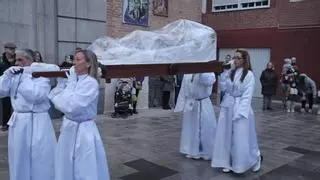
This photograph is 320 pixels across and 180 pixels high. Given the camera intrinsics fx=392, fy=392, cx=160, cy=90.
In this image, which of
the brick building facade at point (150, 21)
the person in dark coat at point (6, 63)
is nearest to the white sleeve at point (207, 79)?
the person in dark coat at point (6, 63)

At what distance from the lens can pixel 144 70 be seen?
3.87 meters

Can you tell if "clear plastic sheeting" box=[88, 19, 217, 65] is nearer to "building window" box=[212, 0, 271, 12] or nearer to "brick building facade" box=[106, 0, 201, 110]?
"brick building facade" box=[106, 0, 201, 110]

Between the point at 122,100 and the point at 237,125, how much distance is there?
18.1 ft

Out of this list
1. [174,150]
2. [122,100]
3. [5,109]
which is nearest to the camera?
[174,150]

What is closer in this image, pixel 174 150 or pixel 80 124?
pixel 80 124

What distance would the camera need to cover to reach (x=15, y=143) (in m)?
4.18

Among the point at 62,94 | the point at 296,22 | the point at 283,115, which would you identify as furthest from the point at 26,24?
the point at 296,22

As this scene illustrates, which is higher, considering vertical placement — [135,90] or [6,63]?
[6,63]

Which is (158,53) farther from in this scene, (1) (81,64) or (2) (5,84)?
(2) (5,84)

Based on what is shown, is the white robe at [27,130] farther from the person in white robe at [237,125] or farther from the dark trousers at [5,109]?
the dark trousers at [5,109]

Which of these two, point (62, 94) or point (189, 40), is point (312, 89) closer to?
point (189, 40)

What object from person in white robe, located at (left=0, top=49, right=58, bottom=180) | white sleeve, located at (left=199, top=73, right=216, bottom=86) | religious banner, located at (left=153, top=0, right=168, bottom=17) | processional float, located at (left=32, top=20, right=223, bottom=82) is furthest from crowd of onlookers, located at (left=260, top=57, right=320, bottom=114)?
person in white robe, located at (left=0, top=49, right=58, bottom=180)

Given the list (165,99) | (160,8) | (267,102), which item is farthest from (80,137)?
(267,102)

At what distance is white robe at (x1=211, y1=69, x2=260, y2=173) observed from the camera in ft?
18.0
